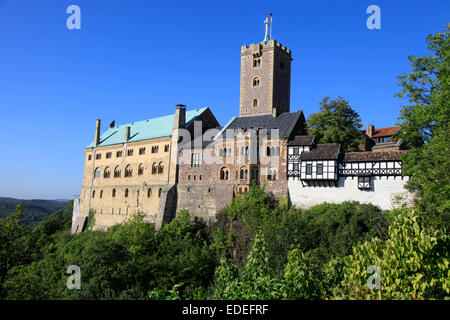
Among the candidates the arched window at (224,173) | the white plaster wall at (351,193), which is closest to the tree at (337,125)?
the white plaster wall at (351,193)

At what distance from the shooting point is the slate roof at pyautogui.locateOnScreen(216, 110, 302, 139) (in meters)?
41.0

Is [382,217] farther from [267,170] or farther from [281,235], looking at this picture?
[267,170]

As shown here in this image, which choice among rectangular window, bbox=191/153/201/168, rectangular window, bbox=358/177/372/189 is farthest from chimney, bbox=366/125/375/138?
rectangular window, bbox=191/153/201/168

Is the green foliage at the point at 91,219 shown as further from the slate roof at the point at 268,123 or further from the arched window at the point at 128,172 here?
the slate roof at the point at 268,123

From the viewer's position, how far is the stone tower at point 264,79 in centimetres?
4756

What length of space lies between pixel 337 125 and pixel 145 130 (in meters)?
29.6

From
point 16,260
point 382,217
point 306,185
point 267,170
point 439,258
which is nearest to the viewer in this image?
point 439,258

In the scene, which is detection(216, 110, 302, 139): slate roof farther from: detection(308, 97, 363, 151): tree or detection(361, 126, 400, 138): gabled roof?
detection(361, 126, 400, 138): gabled roof

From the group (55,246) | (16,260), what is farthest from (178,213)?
(55,246)

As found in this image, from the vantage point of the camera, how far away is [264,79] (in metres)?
48.2

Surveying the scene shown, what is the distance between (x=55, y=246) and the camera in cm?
6047

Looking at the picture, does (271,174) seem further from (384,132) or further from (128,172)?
(128,172)

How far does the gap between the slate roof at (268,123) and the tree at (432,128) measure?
1623cm

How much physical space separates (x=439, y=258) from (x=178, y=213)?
3667 centimetres
